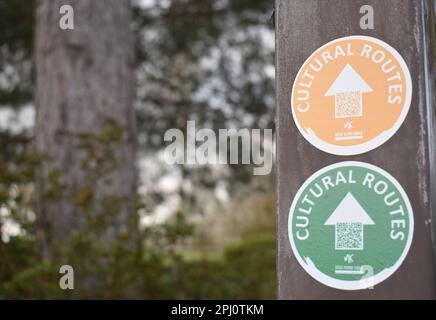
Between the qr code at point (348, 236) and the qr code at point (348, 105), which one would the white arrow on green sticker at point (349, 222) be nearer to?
the qr code at point (348, 236)

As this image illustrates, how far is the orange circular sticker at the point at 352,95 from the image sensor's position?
1.54 m

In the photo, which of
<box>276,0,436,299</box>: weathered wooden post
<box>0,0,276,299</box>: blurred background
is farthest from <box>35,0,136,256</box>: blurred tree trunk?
<box>276,0,436,299</box>: weathered wooden post

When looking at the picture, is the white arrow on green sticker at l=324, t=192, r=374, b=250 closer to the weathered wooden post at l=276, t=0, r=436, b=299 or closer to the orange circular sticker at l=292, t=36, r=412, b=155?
the weathered wooden post at l=276, t=0, r=436, b=299

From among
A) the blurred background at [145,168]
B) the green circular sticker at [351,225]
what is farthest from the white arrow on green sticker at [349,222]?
the blurred background at [145,168]

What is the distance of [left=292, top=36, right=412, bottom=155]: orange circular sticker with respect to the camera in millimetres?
1545

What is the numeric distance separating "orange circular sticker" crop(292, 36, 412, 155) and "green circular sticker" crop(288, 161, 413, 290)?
83 mm

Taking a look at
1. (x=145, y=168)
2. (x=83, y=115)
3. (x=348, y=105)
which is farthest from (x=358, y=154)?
(x=145, y=168)

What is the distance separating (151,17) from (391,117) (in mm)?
5395

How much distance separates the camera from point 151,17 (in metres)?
6.59

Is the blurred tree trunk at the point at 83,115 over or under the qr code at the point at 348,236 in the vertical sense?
over

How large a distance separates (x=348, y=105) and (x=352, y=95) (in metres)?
0.03

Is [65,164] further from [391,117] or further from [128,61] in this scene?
[391,117]

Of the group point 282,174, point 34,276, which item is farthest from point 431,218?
point 34,276

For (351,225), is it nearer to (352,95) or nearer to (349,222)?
(349,222)
